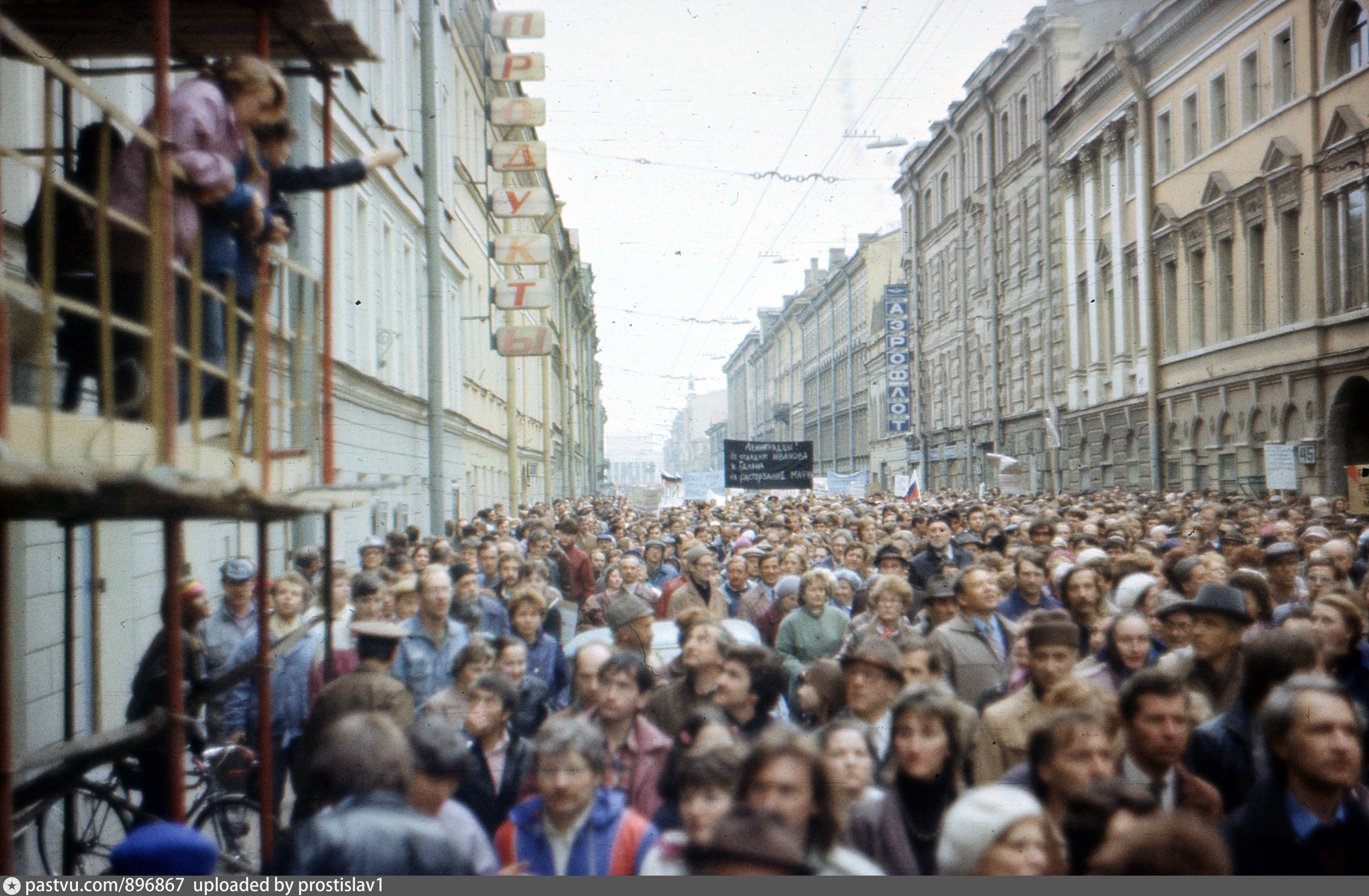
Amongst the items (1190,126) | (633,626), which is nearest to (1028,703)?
(633,626)

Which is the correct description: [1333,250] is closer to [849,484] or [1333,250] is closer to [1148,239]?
[1148,239]

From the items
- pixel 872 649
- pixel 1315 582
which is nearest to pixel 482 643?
pixel 872 649

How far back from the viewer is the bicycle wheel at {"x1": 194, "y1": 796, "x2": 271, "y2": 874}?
24.1ft

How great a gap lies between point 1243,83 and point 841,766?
29.1m

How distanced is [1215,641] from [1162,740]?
190 centimetres

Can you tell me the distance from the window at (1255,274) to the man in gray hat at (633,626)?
2537 centimetres

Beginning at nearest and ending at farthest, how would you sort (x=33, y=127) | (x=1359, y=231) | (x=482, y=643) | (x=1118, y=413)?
(x=482, y=643) → (x=33, y=127) → (x=1359, y=231) → (x=1118, y=413)

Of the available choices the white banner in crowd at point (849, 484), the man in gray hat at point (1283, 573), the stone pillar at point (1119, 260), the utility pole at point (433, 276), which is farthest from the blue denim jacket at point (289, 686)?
the stone pillar at point (1119, 260)

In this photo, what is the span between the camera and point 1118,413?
38.7 metres

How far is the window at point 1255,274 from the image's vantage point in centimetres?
3041

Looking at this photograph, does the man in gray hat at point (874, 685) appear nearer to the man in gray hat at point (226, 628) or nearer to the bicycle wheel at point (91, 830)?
the bicycle wheel at point (91, 830)

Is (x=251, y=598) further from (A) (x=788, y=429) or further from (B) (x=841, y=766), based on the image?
(A) (x=788, y=429)

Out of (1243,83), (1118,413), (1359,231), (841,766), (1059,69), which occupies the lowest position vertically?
(841,766)

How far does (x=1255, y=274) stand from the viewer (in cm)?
3055
